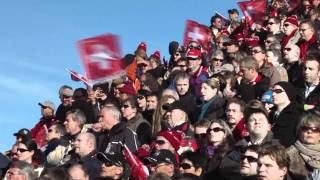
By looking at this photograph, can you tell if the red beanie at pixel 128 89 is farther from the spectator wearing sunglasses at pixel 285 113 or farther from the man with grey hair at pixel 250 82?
the spectator wearing sunglasses at pixel 285 113

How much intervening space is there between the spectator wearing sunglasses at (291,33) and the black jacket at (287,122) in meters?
4.28

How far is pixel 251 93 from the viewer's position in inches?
492

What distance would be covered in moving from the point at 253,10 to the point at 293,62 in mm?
6404

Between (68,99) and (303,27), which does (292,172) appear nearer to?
(303,27)

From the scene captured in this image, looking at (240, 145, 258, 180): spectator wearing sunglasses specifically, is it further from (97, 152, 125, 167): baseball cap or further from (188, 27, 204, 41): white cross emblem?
(188, 27, 204, 41): white cross emblem

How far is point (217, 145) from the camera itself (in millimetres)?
9828

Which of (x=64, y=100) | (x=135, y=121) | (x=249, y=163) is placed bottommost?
(x=249, y=163)

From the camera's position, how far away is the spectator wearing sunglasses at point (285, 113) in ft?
33.8

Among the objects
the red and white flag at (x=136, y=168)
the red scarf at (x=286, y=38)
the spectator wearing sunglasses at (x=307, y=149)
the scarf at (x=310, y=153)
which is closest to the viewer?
the spectator wearing sunglasses at (x=307, y=149)

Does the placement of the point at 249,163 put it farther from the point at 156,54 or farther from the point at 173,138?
the point at 156,54

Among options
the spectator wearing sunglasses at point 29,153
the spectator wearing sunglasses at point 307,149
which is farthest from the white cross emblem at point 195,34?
the spectator wearing sunglasses at point 307,149

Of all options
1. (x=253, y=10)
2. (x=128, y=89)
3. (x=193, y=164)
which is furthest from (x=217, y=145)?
(x=253, y=10)

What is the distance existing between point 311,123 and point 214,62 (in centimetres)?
710

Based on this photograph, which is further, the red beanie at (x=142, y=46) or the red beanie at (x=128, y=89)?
the red beanie at (x=142, y=46)
